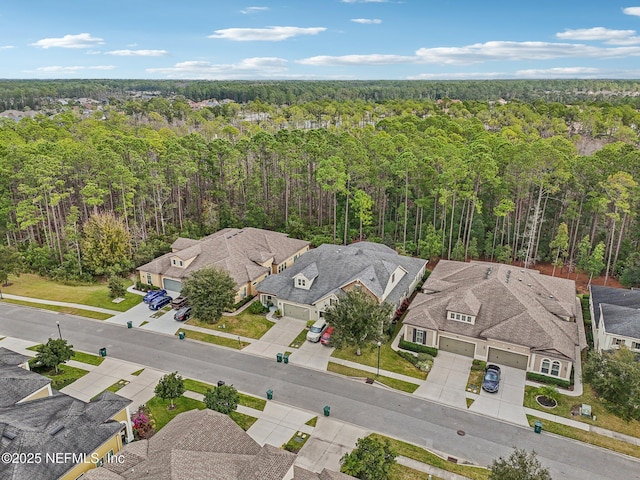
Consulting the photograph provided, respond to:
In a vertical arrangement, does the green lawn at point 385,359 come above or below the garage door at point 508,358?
below

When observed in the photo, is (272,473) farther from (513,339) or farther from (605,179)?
(605,179)

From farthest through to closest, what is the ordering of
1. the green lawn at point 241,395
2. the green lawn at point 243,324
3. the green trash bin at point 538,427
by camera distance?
the green lawn at point 243,324
the green lawn at point 241,395
the green trash bin at point 538,427

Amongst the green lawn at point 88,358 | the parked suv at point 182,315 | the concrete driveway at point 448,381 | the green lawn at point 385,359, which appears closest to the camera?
the concrete driveway at point 448,381

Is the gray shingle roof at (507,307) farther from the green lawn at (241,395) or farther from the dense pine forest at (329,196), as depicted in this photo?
the green lawn at (241,395)

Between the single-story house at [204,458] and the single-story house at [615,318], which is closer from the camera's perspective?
the single-story house at [204,458]

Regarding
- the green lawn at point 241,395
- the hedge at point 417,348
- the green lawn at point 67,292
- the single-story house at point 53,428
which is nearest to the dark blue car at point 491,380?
the hedge at point 417,348

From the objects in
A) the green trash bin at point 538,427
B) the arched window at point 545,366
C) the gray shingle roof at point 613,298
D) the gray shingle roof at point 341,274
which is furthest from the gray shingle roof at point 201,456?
the gray shingle roof at point 613,298

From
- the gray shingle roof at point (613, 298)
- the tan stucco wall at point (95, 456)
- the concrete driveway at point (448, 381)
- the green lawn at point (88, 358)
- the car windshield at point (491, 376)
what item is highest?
the gray shingle roof at point (613, 298)
